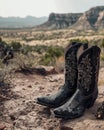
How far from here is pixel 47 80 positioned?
730cm

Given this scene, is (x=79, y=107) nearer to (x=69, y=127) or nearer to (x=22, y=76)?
(x=69, y=127)

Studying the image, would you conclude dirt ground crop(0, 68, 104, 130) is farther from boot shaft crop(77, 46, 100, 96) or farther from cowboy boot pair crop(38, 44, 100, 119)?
boot shaft crop(77, 46, 100, 96)

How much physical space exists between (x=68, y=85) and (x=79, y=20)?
117865 mm

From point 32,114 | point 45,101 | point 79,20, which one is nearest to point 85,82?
point 45,101

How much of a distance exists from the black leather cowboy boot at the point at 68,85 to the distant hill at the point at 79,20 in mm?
106981

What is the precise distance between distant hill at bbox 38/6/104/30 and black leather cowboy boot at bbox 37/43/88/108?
10698 centimetres

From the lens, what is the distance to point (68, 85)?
4.75 meters

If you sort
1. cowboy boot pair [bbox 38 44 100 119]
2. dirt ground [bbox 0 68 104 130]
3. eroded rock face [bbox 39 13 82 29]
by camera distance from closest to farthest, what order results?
1. dirt ground [bbox 0 68 104 130]
2. cowboy boot pair [bbox 38 44 100 119]
3. eroded rock face [bbox 39 13 82 29]

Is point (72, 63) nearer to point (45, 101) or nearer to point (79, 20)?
point (45, 101)

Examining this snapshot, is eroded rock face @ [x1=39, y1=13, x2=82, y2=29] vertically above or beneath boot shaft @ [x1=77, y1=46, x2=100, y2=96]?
beneath

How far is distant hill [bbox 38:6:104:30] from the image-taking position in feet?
376

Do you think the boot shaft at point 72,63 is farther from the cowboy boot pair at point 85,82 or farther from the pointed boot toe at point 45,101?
the pointed boot toe at point 45,101

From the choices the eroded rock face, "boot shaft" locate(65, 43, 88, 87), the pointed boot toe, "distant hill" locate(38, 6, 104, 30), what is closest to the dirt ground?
the pointed boot toe

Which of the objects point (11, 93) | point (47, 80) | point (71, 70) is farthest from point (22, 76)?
point (71, 70)
